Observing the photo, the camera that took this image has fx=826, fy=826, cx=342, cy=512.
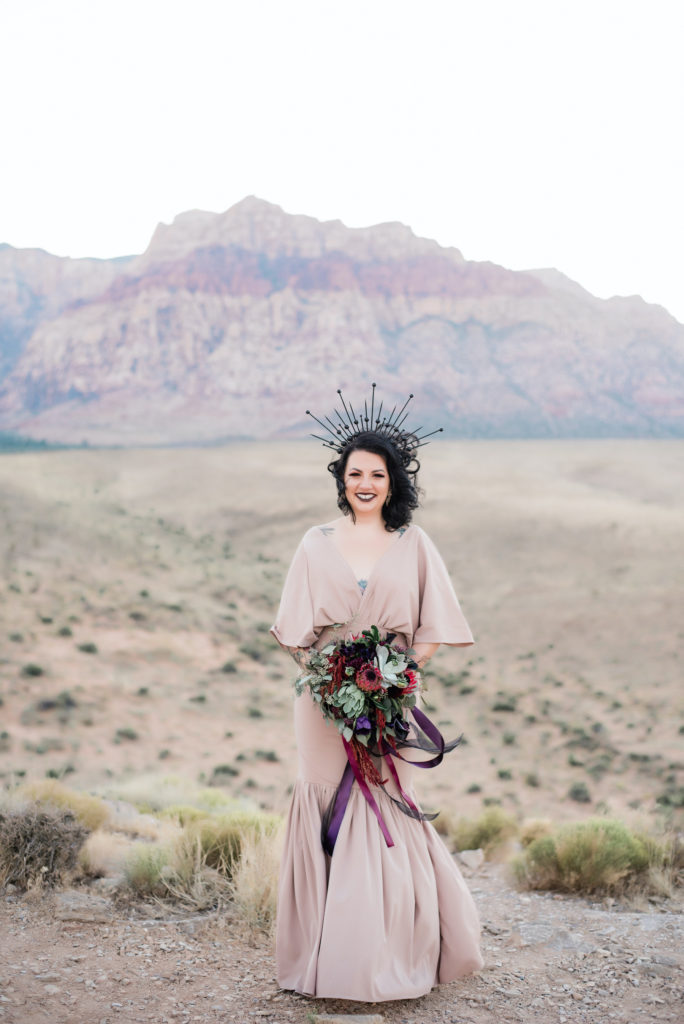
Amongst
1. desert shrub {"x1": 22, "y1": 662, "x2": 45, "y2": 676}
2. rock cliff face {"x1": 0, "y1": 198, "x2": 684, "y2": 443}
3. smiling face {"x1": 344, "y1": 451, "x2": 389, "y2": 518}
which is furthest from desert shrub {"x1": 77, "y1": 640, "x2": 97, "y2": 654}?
rock cliff face {"x1": 0, "y1": 198, "x2": 684, "y2": 443}

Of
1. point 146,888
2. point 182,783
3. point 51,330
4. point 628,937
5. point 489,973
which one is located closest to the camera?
point 489,973

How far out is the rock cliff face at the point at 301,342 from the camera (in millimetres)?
83688

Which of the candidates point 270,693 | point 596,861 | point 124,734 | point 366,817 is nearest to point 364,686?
point 366,817

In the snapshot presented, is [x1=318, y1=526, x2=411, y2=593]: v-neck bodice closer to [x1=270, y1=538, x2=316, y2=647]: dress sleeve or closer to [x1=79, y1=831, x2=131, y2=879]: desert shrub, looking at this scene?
[x1=270, y1=538, x2=316, y2=647]: dress sleeve

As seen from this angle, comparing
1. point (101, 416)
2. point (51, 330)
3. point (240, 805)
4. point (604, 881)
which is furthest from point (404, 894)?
point (51, 330)

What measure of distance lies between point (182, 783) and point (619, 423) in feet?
262

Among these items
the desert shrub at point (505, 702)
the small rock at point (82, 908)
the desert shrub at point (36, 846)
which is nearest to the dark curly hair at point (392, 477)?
the small rock at point (82, 908)

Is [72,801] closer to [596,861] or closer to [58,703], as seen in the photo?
[596,861]

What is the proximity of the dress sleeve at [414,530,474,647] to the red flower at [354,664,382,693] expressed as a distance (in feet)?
1.25

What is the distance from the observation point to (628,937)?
15.4 ft

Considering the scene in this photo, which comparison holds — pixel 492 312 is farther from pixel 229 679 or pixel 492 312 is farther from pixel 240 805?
pixel 240 805

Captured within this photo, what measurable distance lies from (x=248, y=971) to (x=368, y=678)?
184 centimetres

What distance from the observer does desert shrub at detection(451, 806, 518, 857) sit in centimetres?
750

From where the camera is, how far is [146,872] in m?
5.26
